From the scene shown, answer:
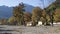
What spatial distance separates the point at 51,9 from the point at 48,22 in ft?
15.9

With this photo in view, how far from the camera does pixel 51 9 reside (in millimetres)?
63281

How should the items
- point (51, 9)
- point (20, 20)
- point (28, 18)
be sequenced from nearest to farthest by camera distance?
point (51, 9) < point (20, 20) < point (28, 18)

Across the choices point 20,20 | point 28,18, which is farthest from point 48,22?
point 28,18

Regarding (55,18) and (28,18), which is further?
(28,18)

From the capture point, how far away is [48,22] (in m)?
64.9

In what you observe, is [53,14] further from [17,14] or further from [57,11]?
[17,14]

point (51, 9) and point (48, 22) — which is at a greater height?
point (51, 9)

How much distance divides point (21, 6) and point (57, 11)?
22.7 meters

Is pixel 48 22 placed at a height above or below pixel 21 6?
below

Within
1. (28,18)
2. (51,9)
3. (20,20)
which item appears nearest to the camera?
(51,9)

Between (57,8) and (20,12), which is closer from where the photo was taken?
(57,8)

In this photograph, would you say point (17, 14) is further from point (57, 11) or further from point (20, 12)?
point (57, 11)

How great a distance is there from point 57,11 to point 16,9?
1019 inches

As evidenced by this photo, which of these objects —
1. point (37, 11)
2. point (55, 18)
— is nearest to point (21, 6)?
point (37, 11)
